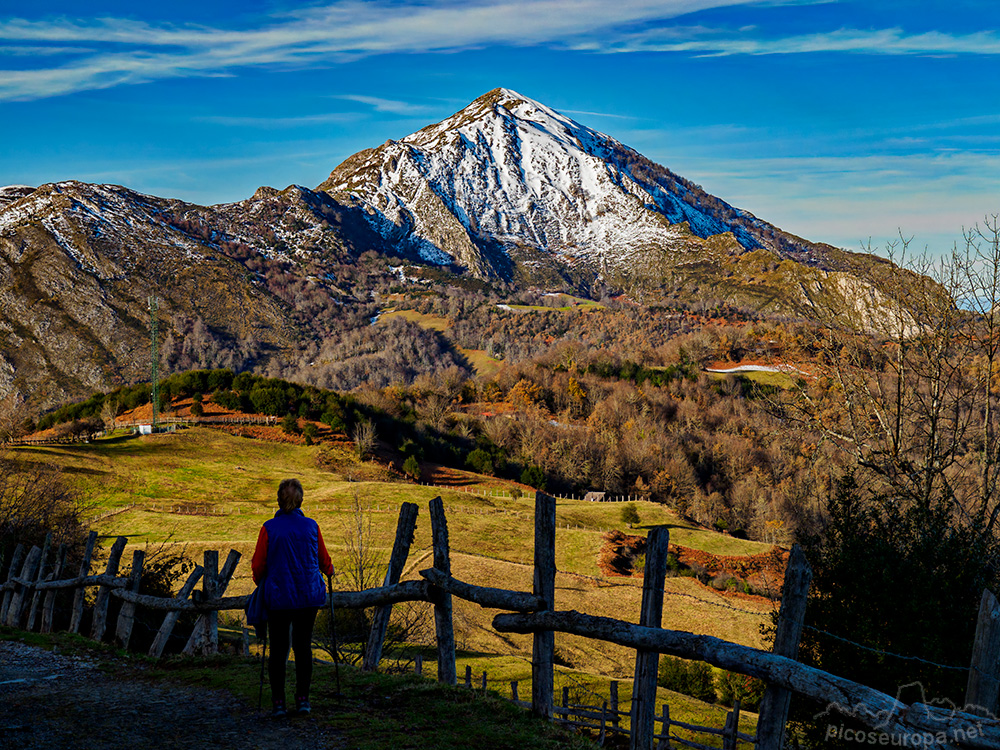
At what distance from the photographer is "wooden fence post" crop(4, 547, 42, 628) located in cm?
1301

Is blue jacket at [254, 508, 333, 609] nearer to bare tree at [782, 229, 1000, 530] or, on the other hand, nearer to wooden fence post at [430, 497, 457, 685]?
wooden fence post at [430, 497, 457, 685]

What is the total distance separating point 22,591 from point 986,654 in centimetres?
1507

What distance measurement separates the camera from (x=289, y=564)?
253 inches

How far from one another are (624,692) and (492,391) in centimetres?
9726

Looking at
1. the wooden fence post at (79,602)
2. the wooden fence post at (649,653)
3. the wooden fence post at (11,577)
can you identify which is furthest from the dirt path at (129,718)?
the wooden fence post at (11,577)

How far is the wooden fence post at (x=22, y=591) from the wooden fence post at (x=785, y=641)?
43.3 feet

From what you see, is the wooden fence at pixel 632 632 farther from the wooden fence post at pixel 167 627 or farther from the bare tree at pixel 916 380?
the bare tree at pixel 916 380

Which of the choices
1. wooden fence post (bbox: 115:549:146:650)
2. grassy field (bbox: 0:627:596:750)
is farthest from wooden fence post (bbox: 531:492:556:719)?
wooden fence post (bbox: 115:549:146:650)

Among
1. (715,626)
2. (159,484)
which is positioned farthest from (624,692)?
(159,484)

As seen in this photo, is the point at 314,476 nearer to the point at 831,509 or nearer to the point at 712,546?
the point at 712,546

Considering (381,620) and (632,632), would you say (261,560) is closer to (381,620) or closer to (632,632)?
(381,620)

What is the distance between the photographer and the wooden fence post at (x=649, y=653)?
5.92 meters

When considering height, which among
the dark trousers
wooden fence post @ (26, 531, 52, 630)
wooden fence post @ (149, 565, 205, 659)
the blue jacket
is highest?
the blue jacket

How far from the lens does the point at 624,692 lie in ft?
66.5
